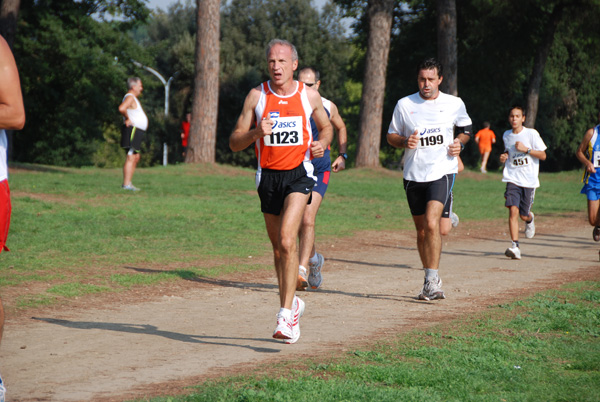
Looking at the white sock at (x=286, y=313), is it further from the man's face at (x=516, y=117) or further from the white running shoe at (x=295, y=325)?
the man's face at (x=516, y=117)

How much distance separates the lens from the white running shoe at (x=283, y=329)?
566cm

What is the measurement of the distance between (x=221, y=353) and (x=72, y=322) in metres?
1.67

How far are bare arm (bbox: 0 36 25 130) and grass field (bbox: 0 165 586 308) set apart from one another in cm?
350

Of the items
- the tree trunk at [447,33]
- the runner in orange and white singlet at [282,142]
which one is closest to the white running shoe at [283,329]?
the runner in orange and white singlet at [282,142]

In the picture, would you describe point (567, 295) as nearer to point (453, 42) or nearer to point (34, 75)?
point (453, 42)

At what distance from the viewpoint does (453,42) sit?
3136 centimetres

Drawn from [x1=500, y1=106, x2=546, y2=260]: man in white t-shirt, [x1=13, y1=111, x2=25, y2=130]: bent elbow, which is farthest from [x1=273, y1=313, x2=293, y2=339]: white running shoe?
[x1=500, y1=106, x2=546, y2=260]: man in white t-shirt

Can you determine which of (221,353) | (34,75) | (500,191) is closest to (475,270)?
(221,353)

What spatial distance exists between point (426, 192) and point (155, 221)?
6459mm

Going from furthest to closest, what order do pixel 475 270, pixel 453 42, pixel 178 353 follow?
pixel 453 42, pixel 475 270, pixel 178 353

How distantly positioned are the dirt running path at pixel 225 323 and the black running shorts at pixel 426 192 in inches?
36.7

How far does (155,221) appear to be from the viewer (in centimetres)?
1348

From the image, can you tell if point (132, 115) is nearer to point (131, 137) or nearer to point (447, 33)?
point (131, 137)

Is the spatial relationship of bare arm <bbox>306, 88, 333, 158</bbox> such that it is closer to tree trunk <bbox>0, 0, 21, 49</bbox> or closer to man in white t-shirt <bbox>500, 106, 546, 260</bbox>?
man in white t-shirt <bbox>500, 106, 546, 260</bbox>
